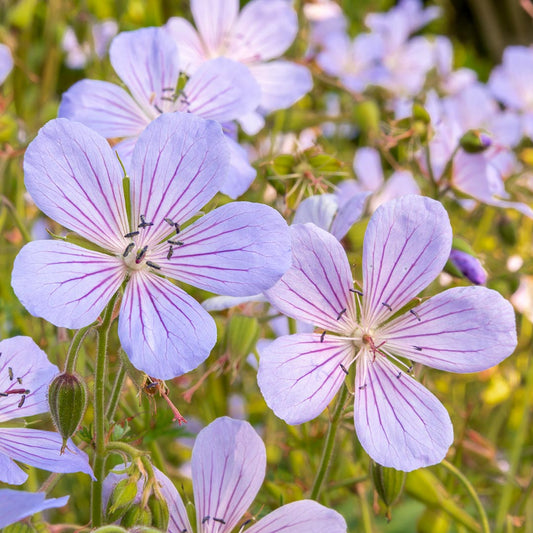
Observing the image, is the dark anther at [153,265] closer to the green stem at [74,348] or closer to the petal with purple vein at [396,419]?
the green stem at [74,348]

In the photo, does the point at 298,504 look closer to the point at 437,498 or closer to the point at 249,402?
the point at 437,498

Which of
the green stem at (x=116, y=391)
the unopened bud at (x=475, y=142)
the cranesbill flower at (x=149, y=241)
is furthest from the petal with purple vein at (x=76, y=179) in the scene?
the unopened bud at (x=475, y=142)

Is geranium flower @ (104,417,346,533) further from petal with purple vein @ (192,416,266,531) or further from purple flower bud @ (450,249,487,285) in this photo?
purple flower bud @ (450,249,487,285)

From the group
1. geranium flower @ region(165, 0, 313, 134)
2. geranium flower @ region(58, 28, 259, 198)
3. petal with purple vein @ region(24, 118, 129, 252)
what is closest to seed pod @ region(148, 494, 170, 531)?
petal with purple vein @ region(24, 118, 129, 252)

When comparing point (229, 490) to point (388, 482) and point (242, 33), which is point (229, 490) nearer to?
point (388, 482)

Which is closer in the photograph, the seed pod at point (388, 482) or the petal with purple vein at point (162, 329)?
the petal with purple vein at point (162, 329)

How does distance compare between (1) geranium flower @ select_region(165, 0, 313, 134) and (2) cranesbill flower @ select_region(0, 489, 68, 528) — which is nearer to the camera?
(2) cranesbill flower @ select_region(0, 489, 68, 528)

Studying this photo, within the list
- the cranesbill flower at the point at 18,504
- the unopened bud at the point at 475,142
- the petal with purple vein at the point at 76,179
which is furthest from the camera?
the unopened bud at the point at 475,142
